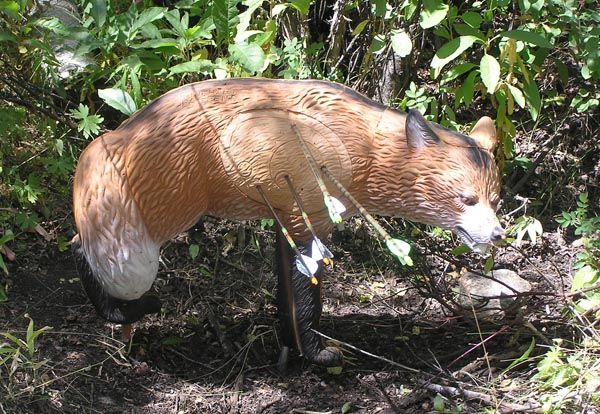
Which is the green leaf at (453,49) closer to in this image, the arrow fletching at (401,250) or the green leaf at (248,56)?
the green leaf at (248,56)

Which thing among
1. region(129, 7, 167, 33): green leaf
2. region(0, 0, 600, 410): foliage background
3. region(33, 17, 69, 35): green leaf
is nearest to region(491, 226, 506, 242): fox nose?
region(0, 0, 600, 410): foliage background

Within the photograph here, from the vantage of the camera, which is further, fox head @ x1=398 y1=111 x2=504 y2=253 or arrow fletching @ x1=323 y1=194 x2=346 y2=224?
fox head @ x1=398 y1=111 x2=504 y2=253

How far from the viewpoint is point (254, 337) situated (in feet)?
9.46

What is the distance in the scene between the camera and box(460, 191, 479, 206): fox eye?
2350 millimetres

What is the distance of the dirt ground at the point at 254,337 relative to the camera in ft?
8.46

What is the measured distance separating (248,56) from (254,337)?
1.00 m

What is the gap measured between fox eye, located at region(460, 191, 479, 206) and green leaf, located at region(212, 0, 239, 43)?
1067 millimetres

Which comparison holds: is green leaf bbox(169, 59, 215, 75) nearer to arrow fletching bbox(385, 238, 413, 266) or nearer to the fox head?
the fox head

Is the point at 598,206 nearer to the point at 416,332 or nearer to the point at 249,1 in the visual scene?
the point at 416,332

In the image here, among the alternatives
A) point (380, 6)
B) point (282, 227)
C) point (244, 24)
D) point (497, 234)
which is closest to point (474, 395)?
point (497, 234)

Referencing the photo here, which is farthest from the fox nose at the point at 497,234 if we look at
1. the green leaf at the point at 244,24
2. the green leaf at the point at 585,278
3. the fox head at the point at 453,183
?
the green leaf at the point at 244,24

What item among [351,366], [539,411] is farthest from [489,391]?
[351,366]

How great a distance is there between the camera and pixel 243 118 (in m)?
2.37

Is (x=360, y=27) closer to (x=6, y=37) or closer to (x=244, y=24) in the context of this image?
(x=244, y=24)
